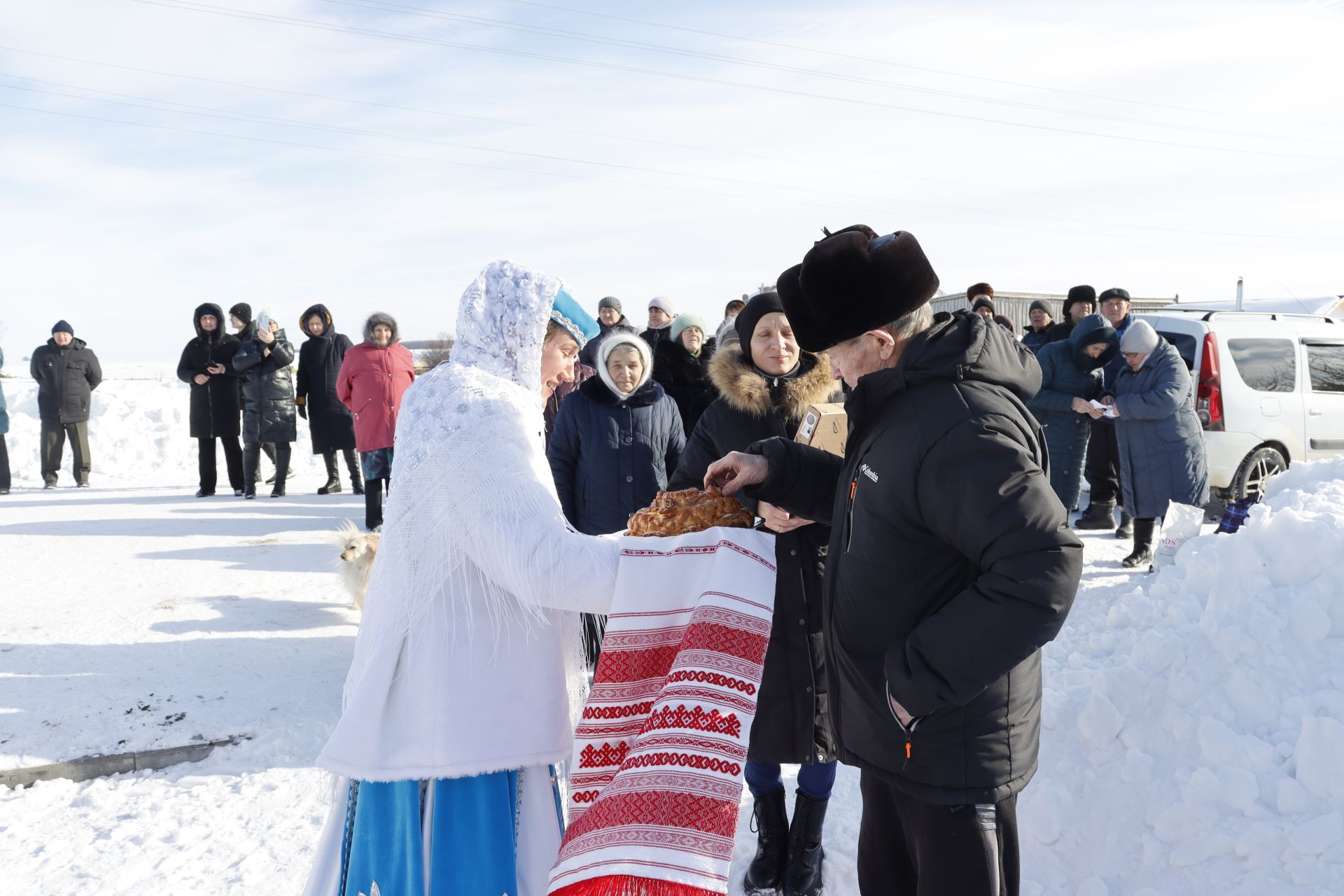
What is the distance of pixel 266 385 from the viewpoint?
10570mm

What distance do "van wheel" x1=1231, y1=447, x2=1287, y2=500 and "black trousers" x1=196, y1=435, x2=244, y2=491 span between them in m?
11.0

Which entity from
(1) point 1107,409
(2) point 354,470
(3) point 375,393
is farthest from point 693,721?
(2) point 354,470

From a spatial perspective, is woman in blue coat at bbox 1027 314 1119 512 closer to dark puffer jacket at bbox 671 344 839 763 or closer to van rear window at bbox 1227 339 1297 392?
van rear window at bbox 1227 339 1297 392

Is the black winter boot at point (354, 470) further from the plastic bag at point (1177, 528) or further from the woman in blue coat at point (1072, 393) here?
the plastic bag at point (1177, 528)

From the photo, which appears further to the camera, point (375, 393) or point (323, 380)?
point (323, 380)

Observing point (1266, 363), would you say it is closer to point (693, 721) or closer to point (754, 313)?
point (754, 313)

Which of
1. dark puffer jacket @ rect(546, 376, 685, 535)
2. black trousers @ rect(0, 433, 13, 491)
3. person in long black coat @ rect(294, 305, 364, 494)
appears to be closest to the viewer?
dark puffer jacket @ rect(546, 376, 685, 535)

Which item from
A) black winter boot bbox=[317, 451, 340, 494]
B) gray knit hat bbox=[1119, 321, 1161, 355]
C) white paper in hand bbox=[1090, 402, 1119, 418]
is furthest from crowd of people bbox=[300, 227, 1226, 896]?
black winter boot bbox=[317, 451, 340, 494]

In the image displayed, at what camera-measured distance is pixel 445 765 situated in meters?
2.03

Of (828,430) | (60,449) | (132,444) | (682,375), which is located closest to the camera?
(828,430)

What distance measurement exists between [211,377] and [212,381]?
0.14 feet

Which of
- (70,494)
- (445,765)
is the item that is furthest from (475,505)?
(70,494)

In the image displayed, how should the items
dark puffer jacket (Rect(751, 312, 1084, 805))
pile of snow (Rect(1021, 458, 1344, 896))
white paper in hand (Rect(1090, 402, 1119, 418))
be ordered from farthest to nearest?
white paper in hand (Rect(1090, 402, 1119, 418)), pile of snow (Rect(1021, 458, 1344, 896)), dark puffer jacket (Rect(751, 312, 1084, 805))

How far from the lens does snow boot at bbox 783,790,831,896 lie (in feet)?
10.6
